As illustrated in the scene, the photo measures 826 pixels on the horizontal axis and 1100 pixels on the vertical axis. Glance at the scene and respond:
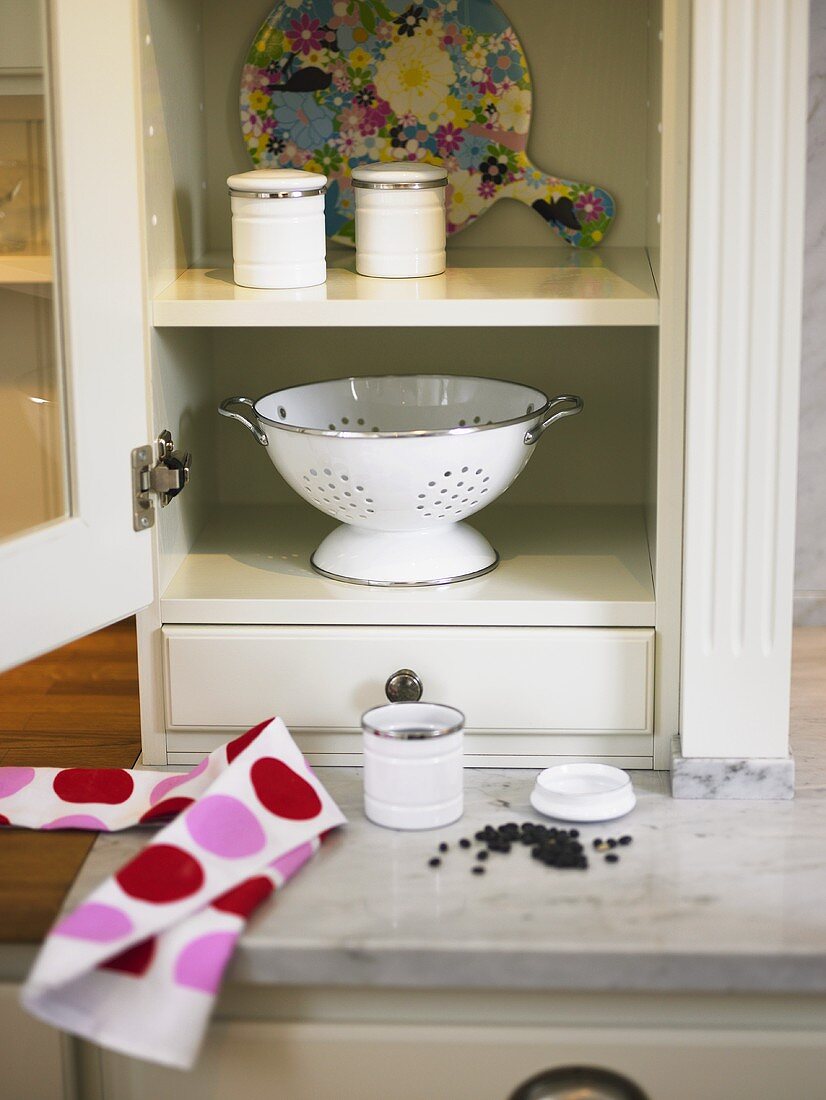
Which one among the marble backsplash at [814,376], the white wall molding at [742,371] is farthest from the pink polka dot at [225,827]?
the marble backsplash at [814,376]

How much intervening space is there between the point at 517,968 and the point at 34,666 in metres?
0.88

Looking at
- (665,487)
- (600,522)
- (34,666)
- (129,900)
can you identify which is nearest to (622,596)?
(665,487)

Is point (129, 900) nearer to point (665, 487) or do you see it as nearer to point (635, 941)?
point (635, 941)

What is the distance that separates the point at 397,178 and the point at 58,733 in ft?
2.21

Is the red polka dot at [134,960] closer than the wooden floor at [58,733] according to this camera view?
Yes

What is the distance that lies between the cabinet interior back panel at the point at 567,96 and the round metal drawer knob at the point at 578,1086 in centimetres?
93

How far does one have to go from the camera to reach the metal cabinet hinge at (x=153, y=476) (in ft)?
4.12

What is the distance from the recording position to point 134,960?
0.99 meters

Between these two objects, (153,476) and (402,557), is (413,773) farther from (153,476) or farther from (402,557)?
(153,476)

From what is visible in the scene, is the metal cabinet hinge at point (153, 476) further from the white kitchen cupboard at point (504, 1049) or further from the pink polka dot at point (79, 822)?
the white kitchen cupboard at point (504, 1049)

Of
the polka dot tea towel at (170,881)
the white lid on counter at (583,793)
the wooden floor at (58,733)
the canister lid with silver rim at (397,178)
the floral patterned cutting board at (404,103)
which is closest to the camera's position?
the polka dot tea towel at (170,881)

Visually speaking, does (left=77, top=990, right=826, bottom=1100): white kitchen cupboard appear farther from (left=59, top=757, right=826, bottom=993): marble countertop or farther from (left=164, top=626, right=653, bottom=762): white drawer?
(left=164, top=626, right=653, bottom=762): white drawer

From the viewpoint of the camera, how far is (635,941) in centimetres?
102

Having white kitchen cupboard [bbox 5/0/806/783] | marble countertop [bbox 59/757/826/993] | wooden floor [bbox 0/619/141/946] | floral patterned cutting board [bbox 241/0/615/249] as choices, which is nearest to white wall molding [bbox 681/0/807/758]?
white kitchen cupboard [bbox 5/0/806/783]
